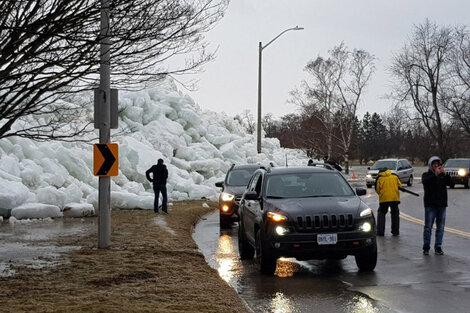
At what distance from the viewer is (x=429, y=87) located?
6147 cm

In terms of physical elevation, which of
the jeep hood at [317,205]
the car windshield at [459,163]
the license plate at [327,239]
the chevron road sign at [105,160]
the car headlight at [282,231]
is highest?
the chevron road sign at [105,160]

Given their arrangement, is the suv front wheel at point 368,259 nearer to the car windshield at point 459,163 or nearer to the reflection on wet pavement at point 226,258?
the reflection on wet pavement at point 226,258

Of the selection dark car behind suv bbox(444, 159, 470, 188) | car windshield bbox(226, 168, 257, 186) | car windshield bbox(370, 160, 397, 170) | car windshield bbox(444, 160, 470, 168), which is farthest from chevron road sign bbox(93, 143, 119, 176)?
car windshield bbox(444, 160, 470, 168)

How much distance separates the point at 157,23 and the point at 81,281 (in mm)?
4007

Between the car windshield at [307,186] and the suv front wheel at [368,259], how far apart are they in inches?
45.9

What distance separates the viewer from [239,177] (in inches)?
742

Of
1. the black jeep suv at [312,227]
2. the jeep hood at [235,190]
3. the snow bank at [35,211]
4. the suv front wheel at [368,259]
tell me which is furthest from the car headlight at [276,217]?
the snow bank at [35,211]

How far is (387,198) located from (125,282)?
822cm

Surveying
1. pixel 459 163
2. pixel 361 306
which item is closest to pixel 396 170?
pixel 459 163

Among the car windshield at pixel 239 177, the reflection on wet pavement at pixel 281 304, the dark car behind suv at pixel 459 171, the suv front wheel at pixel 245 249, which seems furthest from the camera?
the dark car behind suv at pixel 459 171

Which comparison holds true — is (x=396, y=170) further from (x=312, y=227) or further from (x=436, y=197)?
(x=312, y=227)

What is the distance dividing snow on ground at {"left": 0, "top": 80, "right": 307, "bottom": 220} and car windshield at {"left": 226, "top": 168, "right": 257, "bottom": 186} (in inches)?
138

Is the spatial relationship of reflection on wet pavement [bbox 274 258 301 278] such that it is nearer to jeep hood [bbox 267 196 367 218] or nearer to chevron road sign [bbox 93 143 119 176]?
jeep hood [bbox 267 196 367 218]

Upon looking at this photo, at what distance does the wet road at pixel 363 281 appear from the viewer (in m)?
7.45
